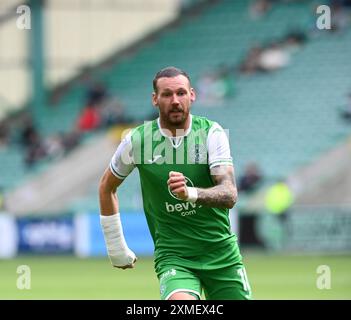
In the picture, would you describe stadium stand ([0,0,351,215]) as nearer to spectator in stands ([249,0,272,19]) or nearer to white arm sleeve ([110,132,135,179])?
spectator in stands ([249,0,272,19])

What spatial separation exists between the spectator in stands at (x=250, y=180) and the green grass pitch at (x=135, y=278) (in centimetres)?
345

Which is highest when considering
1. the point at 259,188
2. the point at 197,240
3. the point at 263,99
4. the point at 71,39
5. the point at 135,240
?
the point at 71,39

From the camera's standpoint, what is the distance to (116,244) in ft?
26.3

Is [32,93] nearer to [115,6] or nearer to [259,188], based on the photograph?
[115,6]

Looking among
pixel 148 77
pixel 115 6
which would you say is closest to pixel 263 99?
pixel 148 77

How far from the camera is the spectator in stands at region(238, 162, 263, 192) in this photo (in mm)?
25766

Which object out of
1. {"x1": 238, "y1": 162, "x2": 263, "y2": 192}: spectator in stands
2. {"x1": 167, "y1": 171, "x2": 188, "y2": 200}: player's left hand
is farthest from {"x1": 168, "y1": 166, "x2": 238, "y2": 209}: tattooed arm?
{"x1": 238, "y1": 162, "x2": 263, "y2": 192}: spectator in stands

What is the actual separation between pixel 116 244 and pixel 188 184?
772 mm

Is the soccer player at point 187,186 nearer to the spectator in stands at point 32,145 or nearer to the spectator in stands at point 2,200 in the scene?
the spectator in stands at point 2,200

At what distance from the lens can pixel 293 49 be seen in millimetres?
29562

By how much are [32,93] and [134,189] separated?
219 inches

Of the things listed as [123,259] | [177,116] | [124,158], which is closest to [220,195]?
[177,116]

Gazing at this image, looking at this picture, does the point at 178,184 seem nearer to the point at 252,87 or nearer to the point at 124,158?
the point at 124,158

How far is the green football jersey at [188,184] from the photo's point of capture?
7.69 meters
